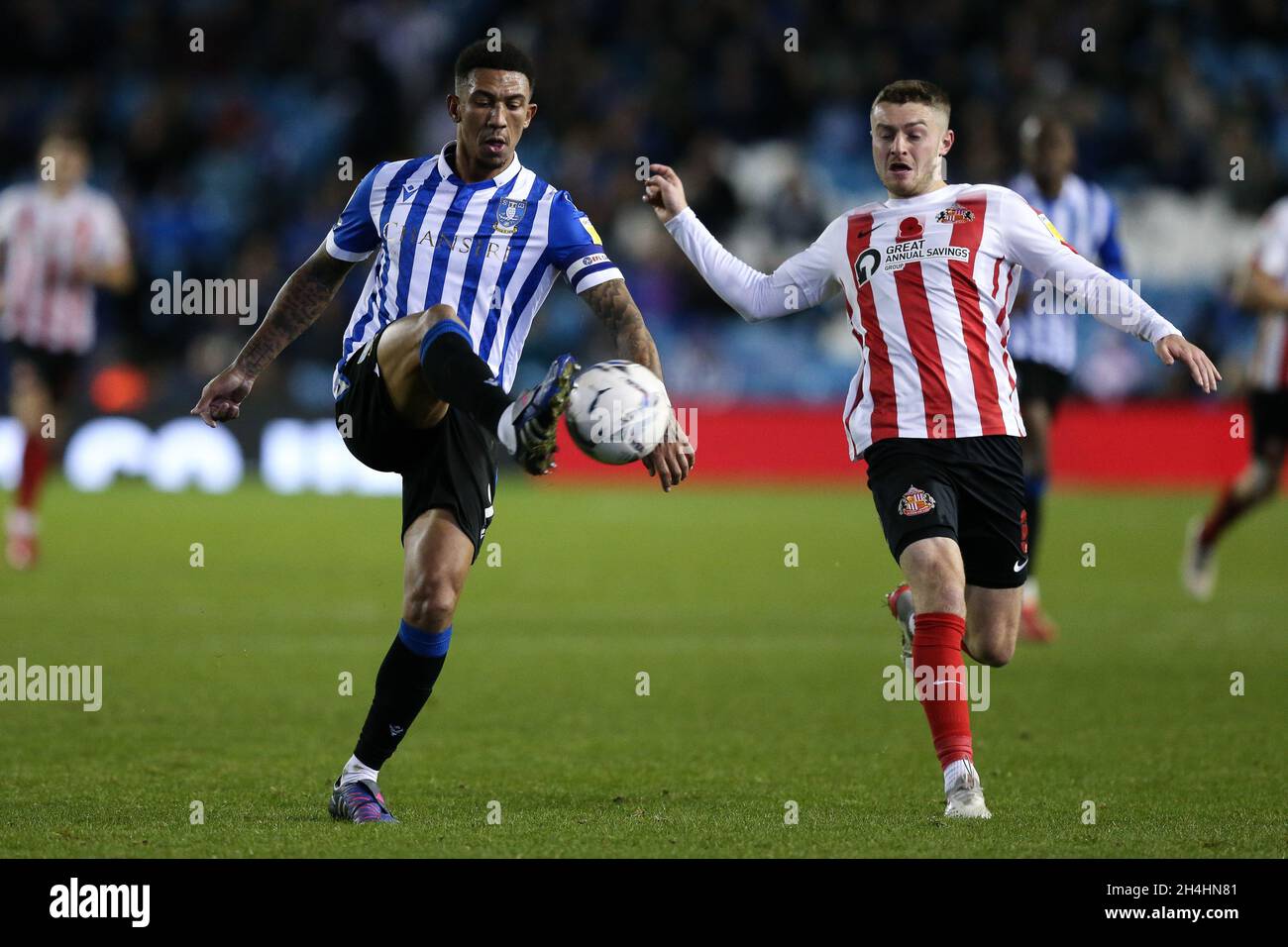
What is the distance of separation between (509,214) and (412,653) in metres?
1.34

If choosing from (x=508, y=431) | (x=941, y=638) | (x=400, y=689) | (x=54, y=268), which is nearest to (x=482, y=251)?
(x=508, y=431)

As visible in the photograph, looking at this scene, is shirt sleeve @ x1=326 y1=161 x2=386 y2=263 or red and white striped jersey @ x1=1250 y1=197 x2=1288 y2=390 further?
red and white striped jersey @ x1=1250 y1=197 x2=1288 y2=390

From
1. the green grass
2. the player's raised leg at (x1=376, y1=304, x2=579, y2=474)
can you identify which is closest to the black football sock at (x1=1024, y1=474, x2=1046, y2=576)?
the green grass

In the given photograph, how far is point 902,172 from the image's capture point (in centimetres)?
563

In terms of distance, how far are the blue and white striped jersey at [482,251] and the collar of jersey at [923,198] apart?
97cm

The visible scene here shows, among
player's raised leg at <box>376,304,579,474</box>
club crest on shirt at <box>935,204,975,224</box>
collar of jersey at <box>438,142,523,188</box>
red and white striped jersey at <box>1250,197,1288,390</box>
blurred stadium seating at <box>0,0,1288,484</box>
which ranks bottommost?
player's raised leg at <box>376,304,579,474</box>

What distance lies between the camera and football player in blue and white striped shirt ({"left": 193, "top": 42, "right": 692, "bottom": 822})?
5207 mm

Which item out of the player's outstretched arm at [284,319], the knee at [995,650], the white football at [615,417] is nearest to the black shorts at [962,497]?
the knee at [995,650]

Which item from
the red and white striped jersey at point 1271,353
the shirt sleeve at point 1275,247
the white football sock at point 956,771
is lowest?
the white football sock at point 956,771

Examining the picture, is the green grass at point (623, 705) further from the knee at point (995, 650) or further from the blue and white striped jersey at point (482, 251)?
the blue and white striped jersey at point (482, 251)

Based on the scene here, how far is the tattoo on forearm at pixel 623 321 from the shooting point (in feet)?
16.5

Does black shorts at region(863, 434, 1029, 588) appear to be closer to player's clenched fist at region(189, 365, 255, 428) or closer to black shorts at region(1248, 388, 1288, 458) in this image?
player's clenched fist at region(189, 365, 255, 428)

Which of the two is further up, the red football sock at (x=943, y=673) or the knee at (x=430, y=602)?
the knee at (x=430, y=602)

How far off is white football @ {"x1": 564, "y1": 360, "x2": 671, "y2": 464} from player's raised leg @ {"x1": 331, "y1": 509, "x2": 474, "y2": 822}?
81 centimetres
